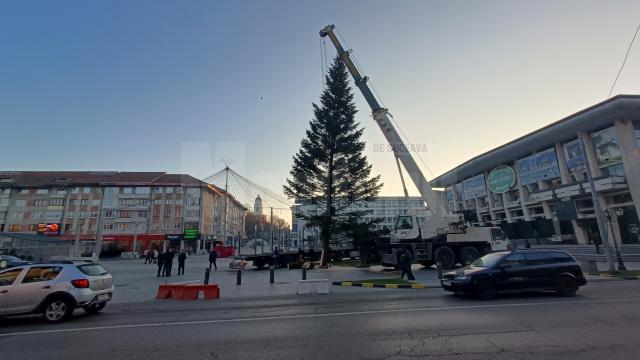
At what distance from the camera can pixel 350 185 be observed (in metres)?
28.4

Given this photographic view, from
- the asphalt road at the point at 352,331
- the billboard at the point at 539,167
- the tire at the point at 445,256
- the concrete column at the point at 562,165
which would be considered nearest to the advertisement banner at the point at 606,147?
the concrete column at the point at 562,165

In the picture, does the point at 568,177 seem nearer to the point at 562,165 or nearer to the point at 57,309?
the point at 562,165

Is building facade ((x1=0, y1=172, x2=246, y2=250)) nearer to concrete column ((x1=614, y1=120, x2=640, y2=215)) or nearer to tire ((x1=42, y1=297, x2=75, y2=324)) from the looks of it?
tire ((x1=42, y1=297, x2=75, y2=324))

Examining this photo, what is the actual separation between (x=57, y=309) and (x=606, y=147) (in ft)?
163

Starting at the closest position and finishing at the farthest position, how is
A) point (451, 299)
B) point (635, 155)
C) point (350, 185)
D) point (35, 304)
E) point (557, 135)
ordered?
1. point (35, 304)
2. point (451, 299)
3. point (350, 185)
4. point (635, 155)
5. point (557, 135)

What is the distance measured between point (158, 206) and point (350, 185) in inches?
2221

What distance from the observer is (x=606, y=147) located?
36750 mm

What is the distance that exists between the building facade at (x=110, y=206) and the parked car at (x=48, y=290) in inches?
2511

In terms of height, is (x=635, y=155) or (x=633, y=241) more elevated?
(x=635, y=155)

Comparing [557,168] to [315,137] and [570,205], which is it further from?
[315,137]

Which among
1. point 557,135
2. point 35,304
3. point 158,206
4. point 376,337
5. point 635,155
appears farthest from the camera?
point 158,206

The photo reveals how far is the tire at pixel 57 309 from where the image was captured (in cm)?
827

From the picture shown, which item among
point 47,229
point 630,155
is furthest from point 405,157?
point 47,229

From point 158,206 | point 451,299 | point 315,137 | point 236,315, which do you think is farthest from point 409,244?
point 158,206
